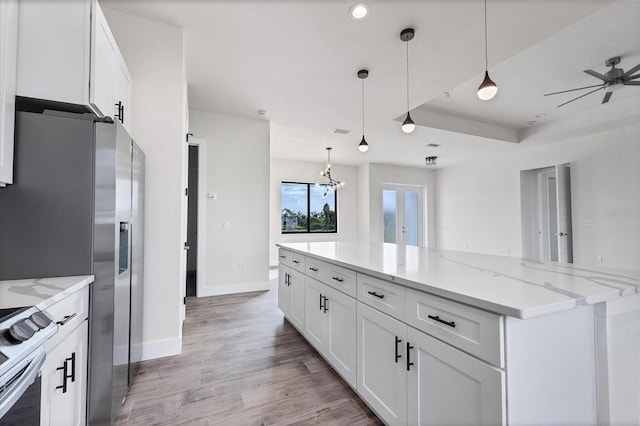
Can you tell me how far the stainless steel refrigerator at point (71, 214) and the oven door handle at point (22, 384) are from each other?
1.61 feet

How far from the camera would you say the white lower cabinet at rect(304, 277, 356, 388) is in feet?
5.67

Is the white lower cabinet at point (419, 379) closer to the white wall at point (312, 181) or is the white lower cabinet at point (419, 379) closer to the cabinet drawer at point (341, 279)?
the cabinet drawer at point (341, 279)

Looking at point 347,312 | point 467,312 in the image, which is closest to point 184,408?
point 347,312

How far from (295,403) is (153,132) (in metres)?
2.41

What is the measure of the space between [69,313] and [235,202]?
132 inches

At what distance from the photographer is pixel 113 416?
1.43 m

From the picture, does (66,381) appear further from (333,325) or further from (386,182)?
(386,182)

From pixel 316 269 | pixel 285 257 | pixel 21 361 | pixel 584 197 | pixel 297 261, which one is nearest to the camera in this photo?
pixel 21 361

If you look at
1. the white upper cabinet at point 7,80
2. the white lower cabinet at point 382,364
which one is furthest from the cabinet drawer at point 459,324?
the white upper cabinet at point 7,80

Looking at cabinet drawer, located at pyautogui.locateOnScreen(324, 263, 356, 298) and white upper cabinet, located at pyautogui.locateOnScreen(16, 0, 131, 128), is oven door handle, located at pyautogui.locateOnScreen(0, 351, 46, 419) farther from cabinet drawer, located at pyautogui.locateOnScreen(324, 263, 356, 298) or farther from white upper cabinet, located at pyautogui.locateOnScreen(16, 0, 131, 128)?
cabinet drawer, located at pyautogui.locateOnScreen(324, 263, 356, 298)

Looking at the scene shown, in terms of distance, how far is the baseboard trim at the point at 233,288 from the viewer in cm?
410

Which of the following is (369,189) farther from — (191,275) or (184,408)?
(184,408)

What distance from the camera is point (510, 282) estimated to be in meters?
1.18

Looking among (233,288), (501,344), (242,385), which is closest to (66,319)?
(242,385)
